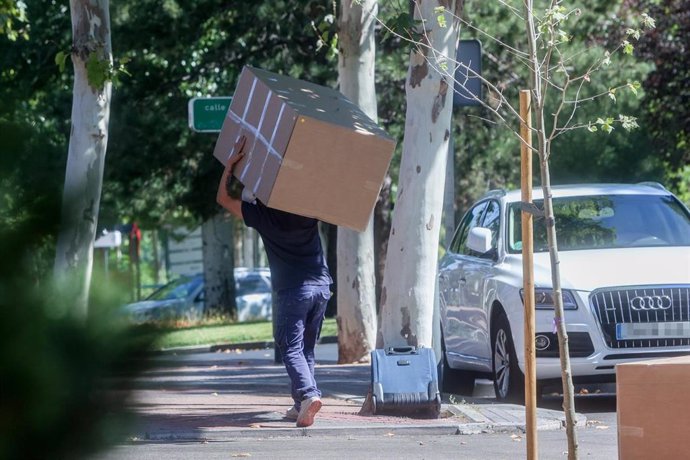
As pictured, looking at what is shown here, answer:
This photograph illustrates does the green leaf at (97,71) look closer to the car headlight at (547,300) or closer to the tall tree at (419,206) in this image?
the tall tree at (419,206)

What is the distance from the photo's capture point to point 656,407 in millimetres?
5762

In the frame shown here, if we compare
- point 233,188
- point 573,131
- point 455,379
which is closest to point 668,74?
point 573,131

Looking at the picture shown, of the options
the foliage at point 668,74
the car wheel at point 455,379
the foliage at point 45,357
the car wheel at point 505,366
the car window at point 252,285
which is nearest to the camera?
the foliage at point 45,357

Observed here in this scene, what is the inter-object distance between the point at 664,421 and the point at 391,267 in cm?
381

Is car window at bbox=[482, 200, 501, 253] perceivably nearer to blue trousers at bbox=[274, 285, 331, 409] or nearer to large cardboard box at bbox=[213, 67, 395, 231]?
blue trousers at bbox=[274, 285, 331, 409]

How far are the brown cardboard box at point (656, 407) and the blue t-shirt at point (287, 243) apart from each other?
113 inches

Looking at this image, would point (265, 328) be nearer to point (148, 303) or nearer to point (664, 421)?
point (664, 421)

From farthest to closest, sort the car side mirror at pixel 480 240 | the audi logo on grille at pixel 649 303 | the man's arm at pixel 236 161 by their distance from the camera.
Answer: the car side mirror at pixel 480 240 → the audi logo on grille at pixel 649 303 → the man's arm at pixel 236 161

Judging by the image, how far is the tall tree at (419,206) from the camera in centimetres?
918

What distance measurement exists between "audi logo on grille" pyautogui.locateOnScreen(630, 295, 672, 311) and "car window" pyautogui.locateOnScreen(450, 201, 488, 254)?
2.45 metres

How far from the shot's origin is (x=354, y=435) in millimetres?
8227

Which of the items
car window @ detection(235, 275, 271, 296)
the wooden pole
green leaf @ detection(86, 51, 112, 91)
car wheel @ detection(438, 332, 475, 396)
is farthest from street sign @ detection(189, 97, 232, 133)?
car window @ detection(235, 275, 271, 296)

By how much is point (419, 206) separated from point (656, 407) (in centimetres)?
369

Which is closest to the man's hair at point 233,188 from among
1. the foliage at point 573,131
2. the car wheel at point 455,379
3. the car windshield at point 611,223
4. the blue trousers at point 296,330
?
the blue trousers at point 296,330
